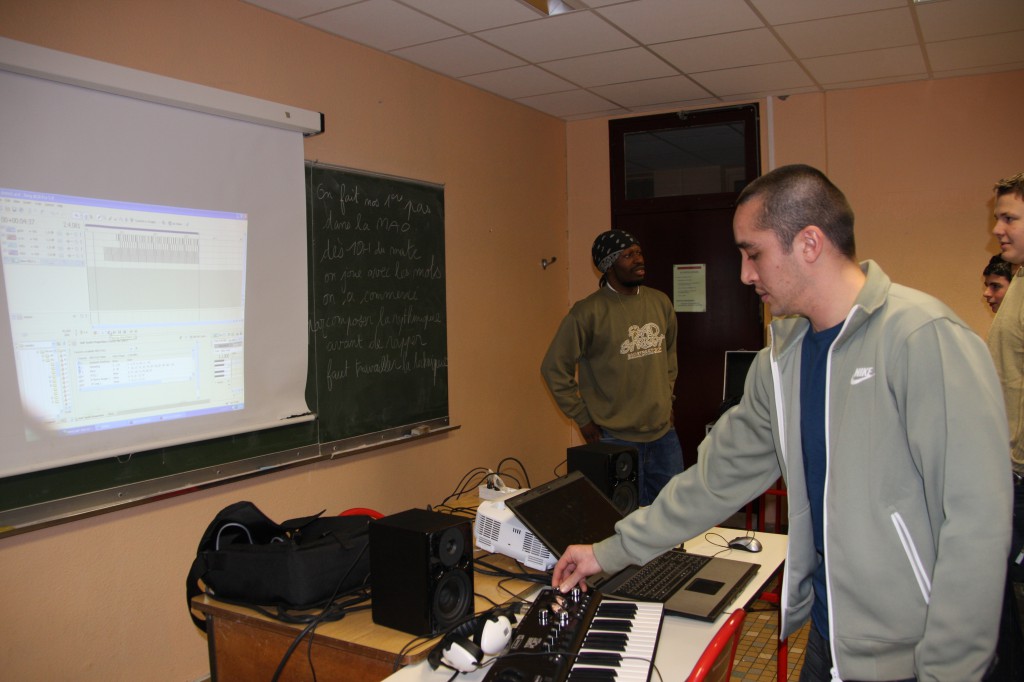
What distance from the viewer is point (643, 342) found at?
153 inches

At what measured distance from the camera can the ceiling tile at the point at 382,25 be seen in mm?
3342

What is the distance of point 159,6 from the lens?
9.46 feet

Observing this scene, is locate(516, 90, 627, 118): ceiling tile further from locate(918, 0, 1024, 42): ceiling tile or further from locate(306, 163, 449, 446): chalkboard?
locate(918, 0, 1024, 42): ceiling tile

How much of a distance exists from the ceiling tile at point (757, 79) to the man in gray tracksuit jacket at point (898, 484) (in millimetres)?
3295

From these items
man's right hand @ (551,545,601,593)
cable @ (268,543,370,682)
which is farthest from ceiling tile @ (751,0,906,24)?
cable @ (268,543,370,682)

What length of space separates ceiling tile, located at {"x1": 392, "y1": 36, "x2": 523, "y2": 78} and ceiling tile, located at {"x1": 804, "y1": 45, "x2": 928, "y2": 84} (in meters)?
1.73

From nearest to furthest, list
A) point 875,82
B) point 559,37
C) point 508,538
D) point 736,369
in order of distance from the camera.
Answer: point 508,538 < point 559,37 < point 875,82 < point 736,369

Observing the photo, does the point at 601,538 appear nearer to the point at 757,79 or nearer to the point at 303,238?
the point at 303,238

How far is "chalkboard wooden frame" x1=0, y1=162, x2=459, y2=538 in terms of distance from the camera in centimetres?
260

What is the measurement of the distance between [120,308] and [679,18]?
8.85 feet

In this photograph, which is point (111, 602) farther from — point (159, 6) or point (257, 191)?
point (159, 6)

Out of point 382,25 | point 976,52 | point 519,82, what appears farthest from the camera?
point 519,82

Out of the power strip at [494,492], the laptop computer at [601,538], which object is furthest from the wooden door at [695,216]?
the laptop computer at [601,538]

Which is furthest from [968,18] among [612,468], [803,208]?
[803,208]
